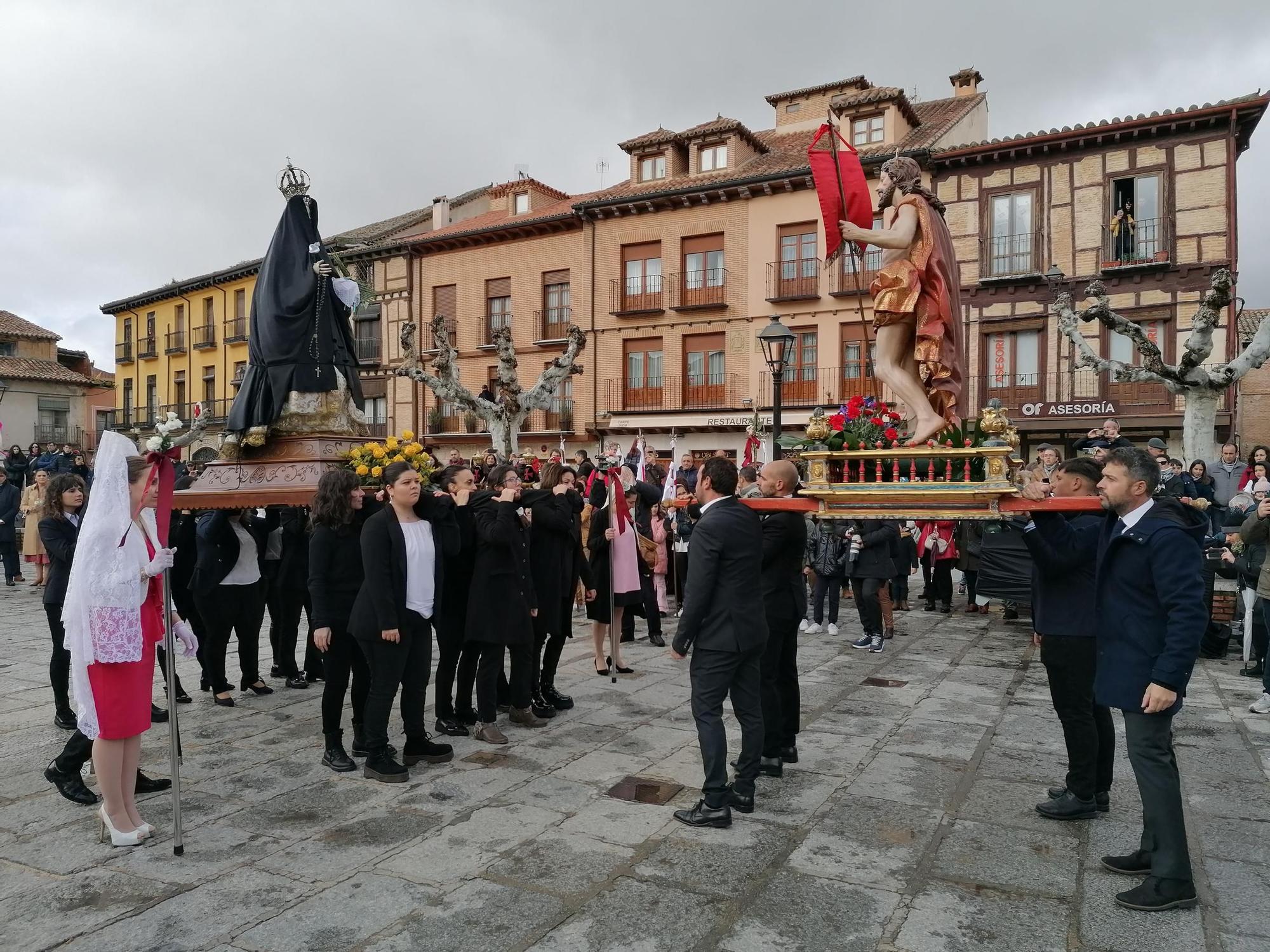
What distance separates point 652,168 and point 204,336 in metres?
22.1

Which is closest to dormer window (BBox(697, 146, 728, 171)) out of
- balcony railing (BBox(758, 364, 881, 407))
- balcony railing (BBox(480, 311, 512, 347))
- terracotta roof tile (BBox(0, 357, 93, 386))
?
balcony railing (BBox(758, 364, 881, 407))

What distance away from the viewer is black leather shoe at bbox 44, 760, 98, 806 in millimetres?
5133

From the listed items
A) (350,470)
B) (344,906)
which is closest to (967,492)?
(344,906)

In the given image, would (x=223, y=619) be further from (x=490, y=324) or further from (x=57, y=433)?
(x=57, y=433)

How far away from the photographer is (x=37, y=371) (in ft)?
143

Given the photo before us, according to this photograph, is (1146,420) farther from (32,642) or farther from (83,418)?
(83,418)

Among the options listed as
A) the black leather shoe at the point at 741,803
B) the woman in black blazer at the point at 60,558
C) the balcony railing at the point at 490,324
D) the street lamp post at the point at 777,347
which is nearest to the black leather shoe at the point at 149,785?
the woman in black blazer at the point at 60,558

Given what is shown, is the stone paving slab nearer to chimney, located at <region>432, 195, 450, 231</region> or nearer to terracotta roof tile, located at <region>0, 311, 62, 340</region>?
chimney, located at <region>432, 195, 450, 231</region>

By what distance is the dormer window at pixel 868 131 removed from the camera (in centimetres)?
2575

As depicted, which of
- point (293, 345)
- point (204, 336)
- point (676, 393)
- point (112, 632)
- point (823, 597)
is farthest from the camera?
point (204, 336)

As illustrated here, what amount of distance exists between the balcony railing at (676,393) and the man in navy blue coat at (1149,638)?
74.6 feet

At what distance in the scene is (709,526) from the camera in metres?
5.04

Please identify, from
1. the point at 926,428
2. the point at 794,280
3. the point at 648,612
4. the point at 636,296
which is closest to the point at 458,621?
the point at 926,428

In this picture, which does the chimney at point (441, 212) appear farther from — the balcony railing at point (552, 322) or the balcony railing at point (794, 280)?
the balcony railing at point (794, 280)
